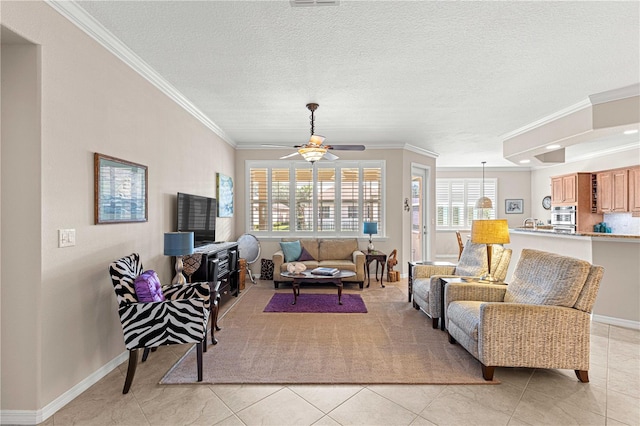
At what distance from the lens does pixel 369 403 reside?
7.62 feet

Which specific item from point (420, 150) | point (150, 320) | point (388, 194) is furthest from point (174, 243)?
point (420, 150)

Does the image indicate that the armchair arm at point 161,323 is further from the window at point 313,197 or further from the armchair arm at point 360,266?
the window at point 313,197

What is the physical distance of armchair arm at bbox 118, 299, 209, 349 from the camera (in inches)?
96.2

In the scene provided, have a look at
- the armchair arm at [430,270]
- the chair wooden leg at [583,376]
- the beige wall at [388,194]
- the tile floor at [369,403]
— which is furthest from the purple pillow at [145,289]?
the beige wall at [388,194]

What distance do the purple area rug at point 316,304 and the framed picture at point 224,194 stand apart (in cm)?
187

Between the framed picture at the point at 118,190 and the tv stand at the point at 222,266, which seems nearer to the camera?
the framed picture at the point at 118,190

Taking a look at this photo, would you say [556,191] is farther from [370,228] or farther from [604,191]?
[370,228]

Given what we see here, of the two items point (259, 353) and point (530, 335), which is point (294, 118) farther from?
point (530, 335)

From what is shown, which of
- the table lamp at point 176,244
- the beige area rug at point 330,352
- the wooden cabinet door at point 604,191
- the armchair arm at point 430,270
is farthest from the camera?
the wooden cabinet door at point 604,191

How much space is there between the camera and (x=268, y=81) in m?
3.52

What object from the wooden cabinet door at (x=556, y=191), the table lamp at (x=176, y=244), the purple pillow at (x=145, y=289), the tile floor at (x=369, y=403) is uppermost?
the wooden cabinet door at (x=556, y=191)

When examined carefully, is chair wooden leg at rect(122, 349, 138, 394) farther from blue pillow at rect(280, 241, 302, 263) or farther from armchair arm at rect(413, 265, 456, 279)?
blue pillow at rect(280, 241, 302, 263)

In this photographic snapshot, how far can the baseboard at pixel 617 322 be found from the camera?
153 inches

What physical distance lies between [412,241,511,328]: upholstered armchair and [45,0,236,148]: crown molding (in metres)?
3.86
